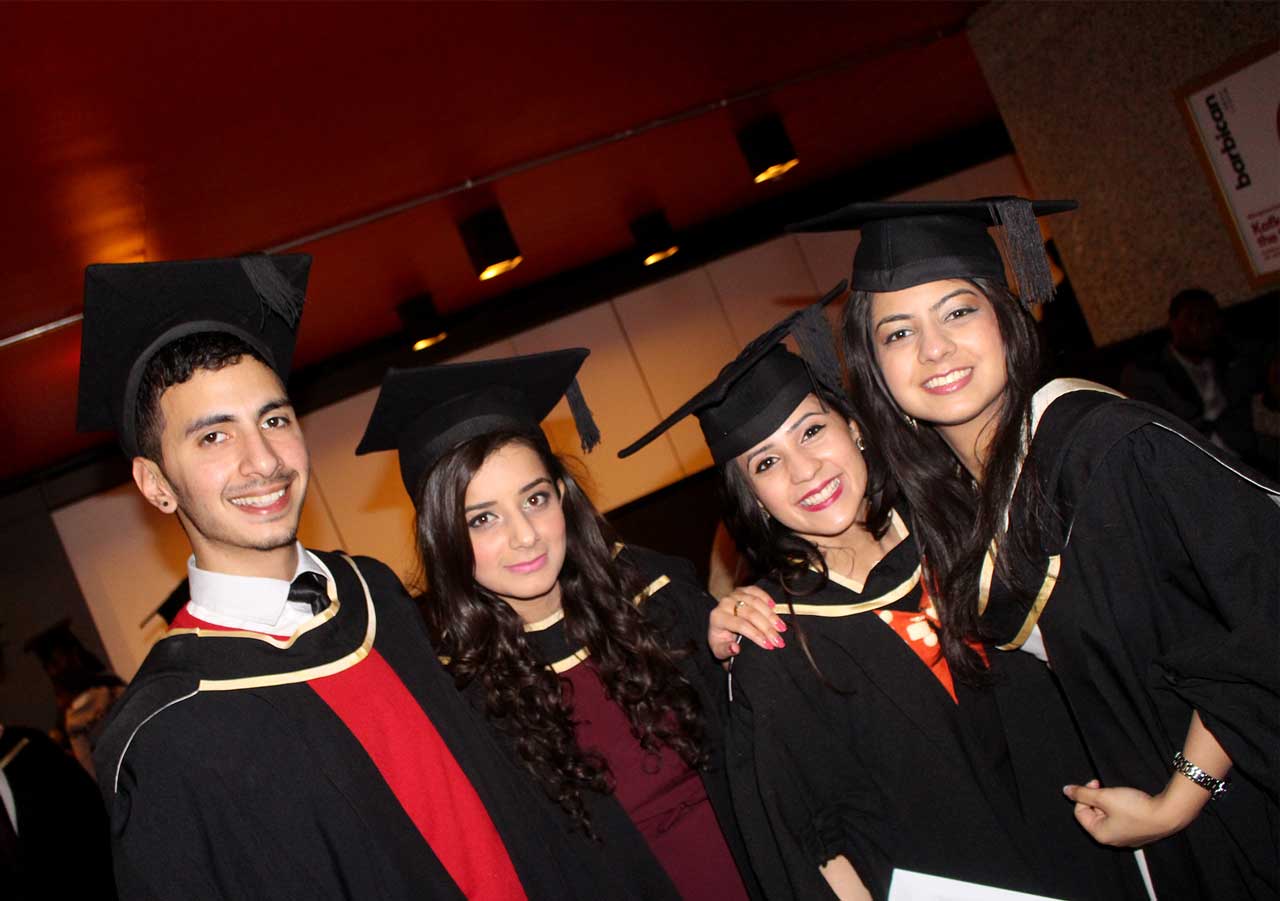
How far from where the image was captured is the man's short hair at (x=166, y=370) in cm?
183

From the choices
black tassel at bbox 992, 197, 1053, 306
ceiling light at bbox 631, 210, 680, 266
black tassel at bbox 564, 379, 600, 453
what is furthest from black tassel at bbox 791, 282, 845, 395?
ceiling light at bbox 631, 210, 680, 266

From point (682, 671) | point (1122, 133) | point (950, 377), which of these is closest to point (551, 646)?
point (682, 671)

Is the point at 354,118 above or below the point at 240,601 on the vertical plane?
above

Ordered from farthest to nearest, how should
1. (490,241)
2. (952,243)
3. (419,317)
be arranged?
(419,317), (490,241), (952,243)

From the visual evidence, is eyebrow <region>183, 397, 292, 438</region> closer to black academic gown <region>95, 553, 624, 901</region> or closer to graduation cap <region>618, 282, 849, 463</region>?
black academic gown <region>95, 553, 624, 901</region>

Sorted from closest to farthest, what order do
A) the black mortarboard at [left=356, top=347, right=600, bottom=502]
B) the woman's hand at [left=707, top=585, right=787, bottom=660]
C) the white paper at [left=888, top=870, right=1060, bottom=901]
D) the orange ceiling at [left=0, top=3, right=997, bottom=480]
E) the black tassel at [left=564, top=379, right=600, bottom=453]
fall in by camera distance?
1. the white paper at [left=888, top=870, right=1060, bottom=901]
2. the woman's hand at [left=707, top=585, right=787, bottom=660]
3. the black mortarboard at [left=356, top=347, right=600, bottom=502]
4. the black tassel at [left=564, top=379, right=600, bottom=453]
5. the orange ceiling at [left=0, top=3, right=997, bottom=480]

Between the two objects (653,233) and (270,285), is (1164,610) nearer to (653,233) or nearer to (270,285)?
(270,285)

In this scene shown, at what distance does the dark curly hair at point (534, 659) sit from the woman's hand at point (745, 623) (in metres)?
0.22

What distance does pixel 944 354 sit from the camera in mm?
1873

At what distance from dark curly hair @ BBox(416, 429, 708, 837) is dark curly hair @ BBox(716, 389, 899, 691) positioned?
13.6 inches

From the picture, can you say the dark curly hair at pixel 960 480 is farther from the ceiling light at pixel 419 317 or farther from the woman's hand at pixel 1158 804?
the ceiling light at pixel 419 317

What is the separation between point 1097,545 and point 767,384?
2.70 feet

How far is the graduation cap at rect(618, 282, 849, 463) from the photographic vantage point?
218 centimetres

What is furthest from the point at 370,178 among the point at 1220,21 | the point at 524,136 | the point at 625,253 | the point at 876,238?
the point at 625,253
